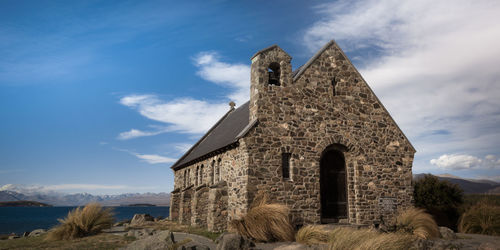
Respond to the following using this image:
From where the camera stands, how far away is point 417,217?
1322cm

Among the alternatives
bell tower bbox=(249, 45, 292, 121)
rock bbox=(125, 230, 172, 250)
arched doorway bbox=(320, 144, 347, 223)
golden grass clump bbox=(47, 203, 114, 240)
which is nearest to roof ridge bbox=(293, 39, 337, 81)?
bell tower bbox=(249, 45, 292, 121)

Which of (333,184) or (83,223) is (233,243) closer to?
(333,184)

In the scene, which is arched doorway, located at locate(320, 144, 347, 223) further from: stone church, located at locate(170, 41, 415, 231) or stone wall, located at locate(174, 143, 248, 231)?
stone wall, located at locate(174, 143, 248, 231)

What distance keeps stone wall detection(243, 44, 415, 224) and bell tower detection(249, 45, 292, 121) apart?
0.05 m

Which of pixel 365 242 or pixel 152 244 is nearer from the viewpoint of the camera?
pixel 365 242

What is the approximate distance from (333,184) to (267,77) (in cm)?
604

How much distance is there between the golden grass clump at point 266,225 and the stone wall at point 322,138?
1544 mm

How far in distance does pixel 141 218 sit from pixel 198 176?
5311mm

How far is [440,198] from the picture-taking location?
1841 centimetres

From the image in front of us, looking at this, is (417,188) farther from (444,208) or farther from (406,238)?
(406,238)

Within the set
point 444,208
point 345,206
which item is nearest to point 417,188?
point 444,208

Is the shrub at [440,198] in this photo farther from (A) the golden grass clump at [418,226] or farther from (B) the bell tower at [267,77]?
(B) the bell tower at [267,77]

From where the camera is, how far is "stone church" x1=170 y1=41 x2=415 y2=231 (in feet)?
47.1

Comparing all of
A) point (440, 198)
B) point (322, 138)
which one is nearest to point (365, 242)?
point (322, 138)
